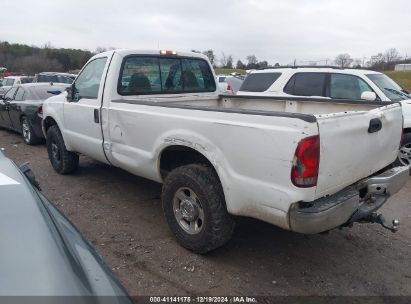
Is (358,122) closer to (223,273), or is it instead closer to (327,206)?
(327,206)

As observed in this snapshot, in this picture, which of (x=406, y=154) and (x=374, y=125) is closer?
(x=374, y=125)

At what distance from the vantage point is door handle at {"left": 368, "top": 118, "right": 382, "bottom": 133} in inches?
122

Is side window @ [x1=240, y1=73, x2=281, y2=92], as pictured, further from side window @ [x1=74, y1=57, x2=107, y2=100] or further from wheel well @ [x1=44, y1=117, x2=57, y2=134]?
wheel well @ [x1=44, y1=117, x2=57, y2=134]

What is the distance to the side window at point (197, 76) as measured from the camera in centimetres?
525

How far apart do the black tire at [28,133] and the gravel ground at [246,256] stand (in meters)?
3.93

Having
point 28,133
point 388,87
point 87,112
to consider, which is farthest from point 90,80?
point 388,87

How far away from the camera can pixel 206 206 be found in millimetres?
3291

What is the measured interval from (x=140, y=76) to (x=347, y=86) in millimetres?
4205

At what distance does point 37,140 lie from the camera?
28.3 feet

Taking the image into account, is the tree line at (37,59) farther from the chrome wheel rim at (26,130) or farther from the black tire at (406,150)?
the black tire at (406,150)

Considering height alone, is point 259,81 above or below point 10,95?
above

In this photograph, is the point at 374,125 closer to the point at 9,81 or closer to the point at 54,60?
the point at 9,81

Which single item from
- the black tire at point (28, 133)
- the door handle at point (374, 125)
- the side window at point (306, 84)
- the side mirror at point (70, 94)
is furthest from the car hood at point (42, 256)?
the black tire at point (28, 133)

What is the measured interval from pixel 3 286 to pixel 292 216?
74.1 inches
